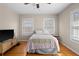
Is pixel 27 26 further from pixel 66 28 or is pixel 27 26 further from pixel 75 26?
pixel 75 26

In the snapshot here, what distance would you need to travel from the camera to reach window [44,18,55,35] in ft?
15.8

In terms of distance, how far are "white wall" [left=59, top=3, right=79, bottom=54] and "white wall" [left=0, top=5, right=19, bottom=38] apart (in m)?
2.09

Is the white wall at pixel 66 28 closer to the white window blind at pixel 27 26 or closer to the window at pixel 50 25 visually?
the window at pixel 50 25

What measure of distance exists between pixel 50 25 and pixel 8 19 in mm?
1966

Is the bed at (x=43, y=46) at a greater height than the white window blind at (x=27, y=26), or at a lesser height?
lesser

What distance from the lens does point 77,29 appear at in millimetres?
3512

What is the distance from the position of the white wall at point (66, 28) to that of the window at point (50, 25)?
1.08ft

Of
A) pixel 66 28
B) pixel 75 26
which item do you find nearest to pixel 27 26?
pixel 66 28

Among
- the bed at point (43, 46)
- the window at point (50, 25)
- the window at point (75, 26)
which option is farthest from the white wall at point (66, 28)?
the bed at point (43, 46)

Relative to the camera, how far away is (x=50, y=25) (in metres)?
4.94

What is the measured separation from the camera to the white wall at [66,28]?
11.4 ft

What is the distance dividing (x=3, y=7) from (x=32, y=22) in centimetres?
197

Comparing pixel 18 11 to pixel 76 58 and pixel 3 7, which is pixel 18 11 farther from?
pixel 76 58

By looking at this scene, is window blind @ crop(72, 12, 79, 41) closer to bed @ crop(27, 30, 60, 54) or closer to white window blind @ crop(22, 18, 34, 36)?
bed @ crop(27, 30, 60, 54)
